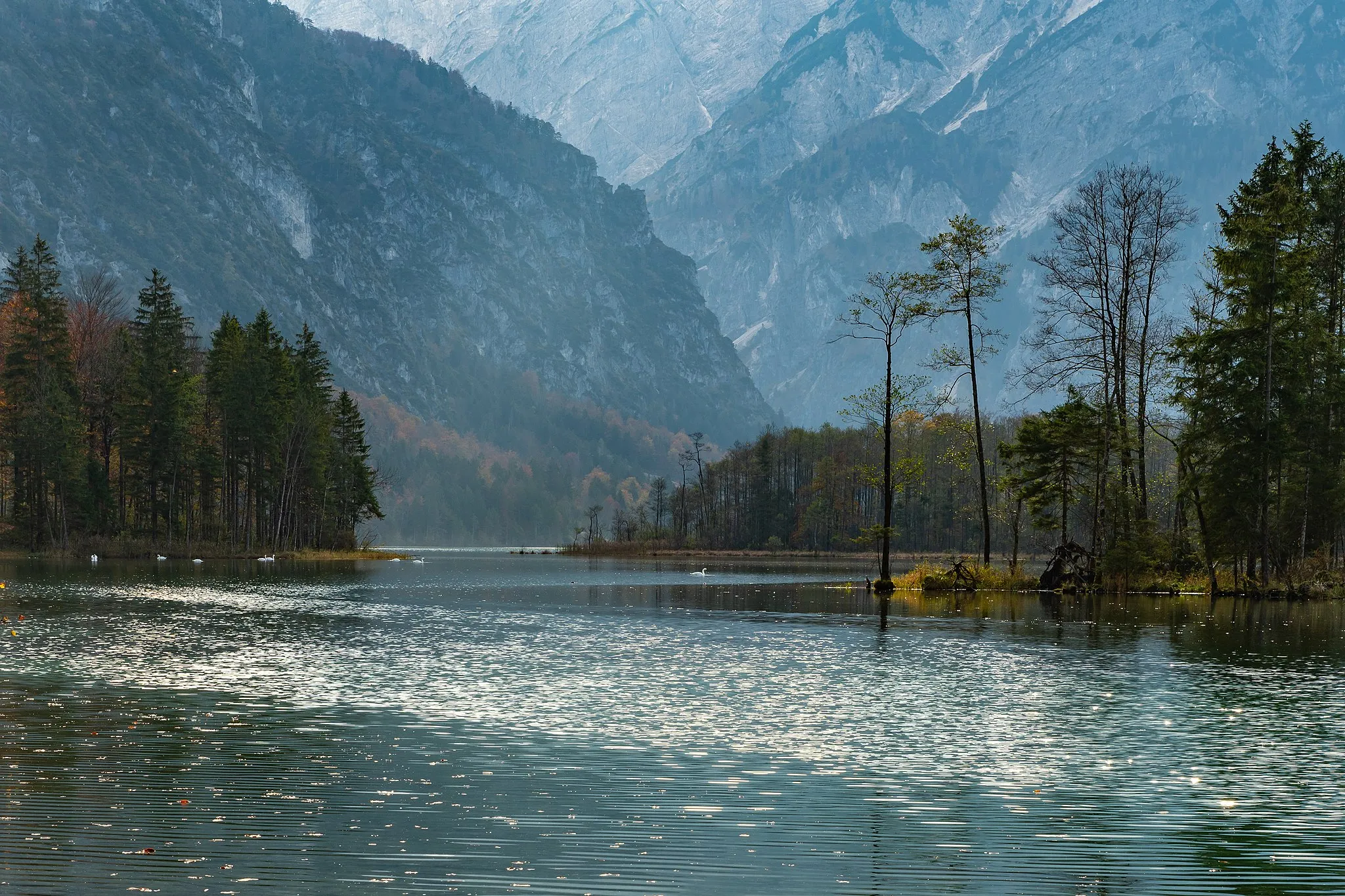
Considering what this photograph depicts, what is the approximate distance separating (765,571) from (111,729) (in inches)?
4142

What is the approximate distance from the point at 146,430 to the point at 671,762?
10156 centimetres

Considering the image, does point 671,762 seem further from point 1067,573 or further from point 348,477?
point 348,477

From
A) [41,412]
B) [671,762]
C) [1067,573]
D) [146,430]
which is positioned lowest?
[671,762]

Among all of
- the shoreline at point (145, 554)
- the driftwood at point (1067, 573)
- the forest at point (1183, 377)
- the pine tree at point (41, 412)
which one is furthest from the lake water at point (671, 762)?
the shoreline at point (145, 554)

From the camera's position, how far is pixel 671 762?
1800cm

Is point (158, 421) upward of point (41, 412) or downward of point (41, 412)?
downward

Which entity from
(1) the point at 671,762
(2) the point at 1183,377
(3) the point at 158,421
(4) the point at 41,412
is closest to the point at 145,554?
(3) the point at 158,421

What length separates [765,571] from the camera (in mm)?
123125

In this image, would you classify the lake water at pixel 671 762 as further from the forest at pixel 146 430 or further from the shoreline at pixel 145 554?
the forest at pixel 146 430

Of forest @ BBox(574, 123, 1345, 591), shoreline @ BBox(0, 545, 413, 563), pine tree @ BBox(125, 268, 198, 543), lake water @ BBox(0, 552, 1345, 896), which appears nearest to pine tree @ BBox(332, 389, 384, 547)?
shoreline @ BBox(0, 545, 413, 563)

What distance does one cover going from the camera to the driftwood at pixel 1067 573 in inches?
2482

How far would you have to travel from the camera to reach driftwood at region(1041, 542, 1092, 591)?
2482 inches

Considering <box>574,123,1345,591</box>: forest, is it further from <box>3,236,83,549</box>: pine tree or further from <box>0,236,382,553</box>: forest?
<box>3,236,83,549</box>: pine tree

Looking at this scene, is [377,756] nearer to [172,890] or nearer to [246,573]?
[172,890]
